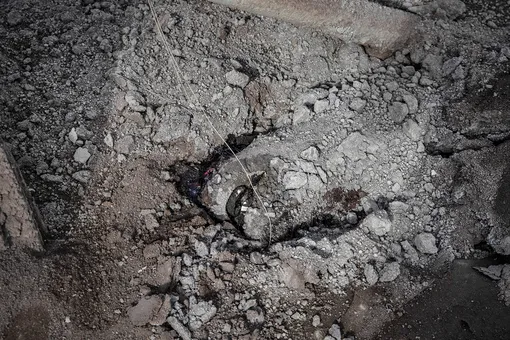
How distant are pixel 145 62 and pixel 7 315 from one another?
5.93ft

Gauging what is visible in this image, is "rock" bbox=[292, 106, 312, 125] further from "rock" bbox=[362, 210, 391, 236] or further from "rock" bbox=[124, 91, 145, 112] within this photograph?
"rock" bbox=[124, 91, 145, 112]

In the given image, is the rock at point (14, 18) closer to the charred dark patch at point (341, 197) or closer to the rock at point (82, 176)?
the rock at point (82, 176)

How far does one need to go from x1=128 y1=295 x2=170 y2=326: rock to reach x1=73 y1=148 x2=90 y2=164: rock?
3.32 ft

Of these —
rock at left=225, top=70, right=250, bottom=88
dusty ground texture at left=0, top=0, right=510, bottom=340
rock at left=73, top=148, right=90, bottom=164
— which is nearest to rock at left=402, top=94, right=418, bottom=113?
dusty ground texture at left=0, top=0, right=510, bottom=340

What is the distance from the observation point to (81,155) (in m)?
3.01

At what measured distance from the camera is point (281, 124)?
3391mm

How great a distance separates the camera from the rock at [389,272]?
2754mm

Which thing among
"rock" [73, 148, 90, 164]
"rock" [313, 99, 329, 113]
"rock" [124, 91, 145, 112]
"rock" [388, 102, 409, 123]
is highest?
"rock" [388, 102, 409, 123]

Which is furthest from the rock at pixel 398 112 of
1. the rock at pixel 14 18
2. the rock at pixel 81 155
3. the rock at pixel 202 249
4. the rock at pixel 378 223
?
the rock at pixel 14 18

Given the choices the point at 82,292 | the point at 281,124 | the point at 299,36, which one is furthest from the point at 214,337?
the point at 299,36

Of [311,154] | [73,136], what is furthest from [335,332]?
[73,136]

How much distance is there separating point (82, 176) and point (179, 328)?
3.79 ft

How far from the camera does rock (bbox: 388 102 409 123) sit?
325 centimetres

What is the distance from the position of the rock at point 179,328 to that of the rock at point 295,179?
3.68 ft
